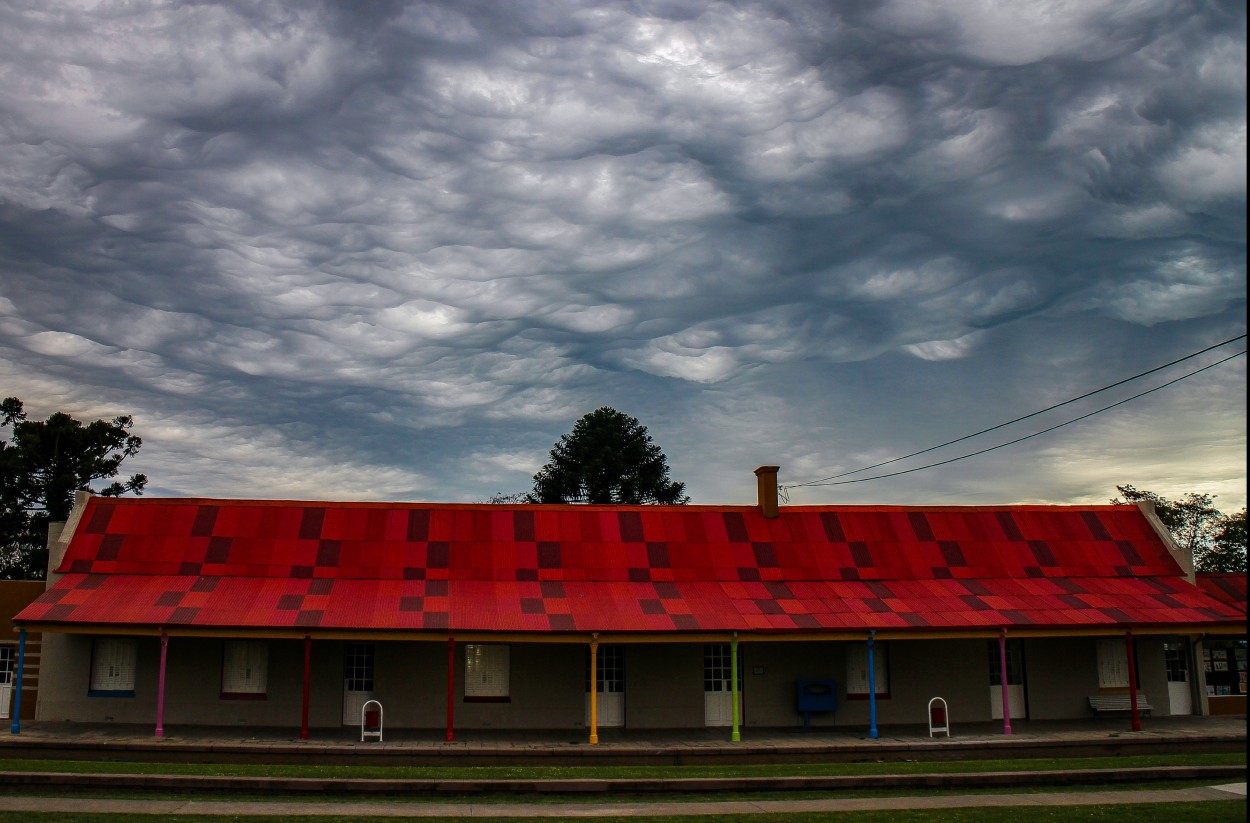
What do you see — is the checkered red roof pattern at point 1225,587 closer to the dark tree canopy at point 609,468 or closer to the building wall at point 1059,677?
the building wall at point 1059,677

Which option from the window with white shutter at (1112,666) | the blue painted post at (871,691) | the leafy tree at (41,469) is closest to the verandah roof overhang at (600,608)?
the blue painted post at (871,691)

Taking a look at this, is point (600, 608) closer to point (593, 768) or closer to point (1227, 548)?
point (593, 768)

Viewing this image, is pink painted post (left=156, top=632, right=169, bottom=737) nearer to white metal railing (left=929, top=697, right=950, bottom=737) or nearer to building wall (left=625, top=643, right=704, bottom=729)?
building wall (left=625, top=643, right=704, bottom=729)

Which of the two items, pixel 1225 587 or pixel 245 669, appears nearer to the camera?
pixel 245 669

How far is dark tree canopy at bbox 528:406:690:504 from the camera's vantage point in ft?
208

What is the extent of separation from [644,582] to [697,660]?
2.31 m

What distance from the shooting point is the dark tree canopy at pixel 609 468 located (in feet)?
208

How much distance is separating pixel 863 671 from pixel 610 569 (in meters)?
6.77

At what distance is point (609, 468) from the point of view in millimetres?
63500

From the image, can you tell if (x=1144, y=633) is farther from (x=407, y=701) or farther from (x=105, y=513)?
(x=105, y=513)

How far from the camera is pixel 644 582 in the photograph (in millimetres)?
25938

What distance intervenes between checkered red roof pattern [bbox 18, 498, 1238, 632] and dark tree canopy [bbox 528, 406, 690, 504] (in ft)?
115

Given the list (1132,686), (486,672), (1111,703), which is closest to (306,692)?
(486,672)

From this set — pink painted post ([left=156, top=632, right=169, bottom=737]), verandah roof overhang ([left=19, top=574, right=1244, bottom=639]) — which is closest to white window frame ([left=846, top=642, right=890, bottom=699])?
verandah roof overhang ([left=19, top=574, right=1244, bottom=639])
